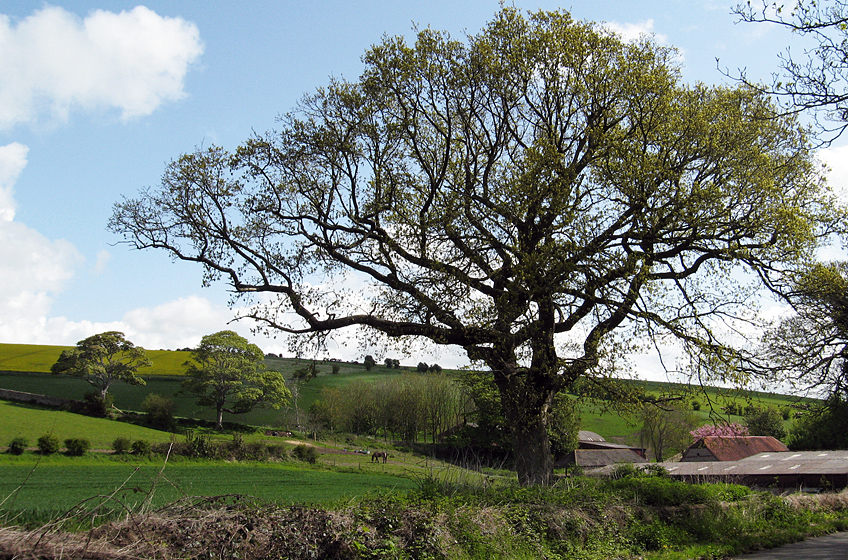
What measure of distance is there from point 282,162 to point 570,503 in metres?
12.3

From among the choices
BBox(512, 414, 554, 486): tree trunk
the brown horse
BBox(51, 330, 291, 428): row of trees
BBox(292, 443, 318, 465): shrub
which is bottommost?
the brown horse

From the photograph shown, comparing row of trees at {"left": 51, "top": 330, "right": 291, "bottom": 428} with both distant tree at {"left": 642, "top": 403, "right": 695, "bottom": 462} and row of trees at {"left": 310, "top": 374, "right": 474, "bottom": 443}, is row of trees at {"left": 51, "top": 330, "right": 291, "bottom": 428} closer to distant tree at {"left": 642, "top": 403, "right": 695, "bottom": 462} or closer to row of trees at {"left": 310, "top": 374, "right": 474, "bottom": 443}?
row of trees at {"left": 310, "top": 374, "right": 474, "bottom": 443}

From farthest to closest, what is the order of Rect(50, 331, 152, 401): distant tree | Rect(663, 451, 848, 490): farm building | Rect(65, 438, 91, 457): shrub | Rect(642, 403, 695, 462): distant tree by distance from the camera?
1. Rect(642, 403, 695, 462): distant tree
2. Rect(50, 331, 152, 401): distant tree
3. Rect(65, 438, 91, 457): shrub
4. Rect(663, 451, 848, 490): farm building

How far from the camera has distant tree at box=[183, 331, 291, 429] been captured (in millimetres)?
63281

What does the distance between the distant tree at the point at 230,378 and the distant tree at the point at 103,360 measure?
628 cm

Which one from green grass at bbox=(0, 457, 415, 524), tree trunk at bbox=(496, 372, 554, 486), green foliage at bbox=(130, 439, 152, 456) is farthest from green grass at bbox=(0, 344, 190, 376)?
tree trunk at bbox=(496, 372, 554, 486)

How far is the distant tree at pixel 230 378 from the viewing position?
63281 mm

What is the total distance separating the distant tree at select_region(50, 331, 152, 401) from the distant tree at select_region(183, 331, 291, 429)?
6281 millimetres

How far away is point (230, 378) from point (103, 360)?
14.2m

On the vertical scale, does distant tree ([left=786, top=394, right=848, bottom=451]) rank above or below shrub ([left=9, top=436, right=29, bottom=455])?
above

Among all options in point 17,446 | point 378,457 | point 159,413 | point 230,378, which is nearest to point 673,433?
point 378,457

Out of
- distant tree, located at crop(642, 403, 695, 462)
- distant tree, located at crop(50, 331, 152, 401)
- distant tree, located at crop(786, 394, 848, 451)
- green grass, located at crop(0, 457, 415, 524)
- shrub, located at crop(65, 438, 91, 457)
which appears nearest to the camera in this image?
green grass, located at crop(0, 457, 415, 524)

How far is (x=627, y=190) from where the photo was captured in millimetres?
13734

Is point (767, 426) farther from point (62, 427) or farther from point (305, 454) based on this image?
point (62, 427)
